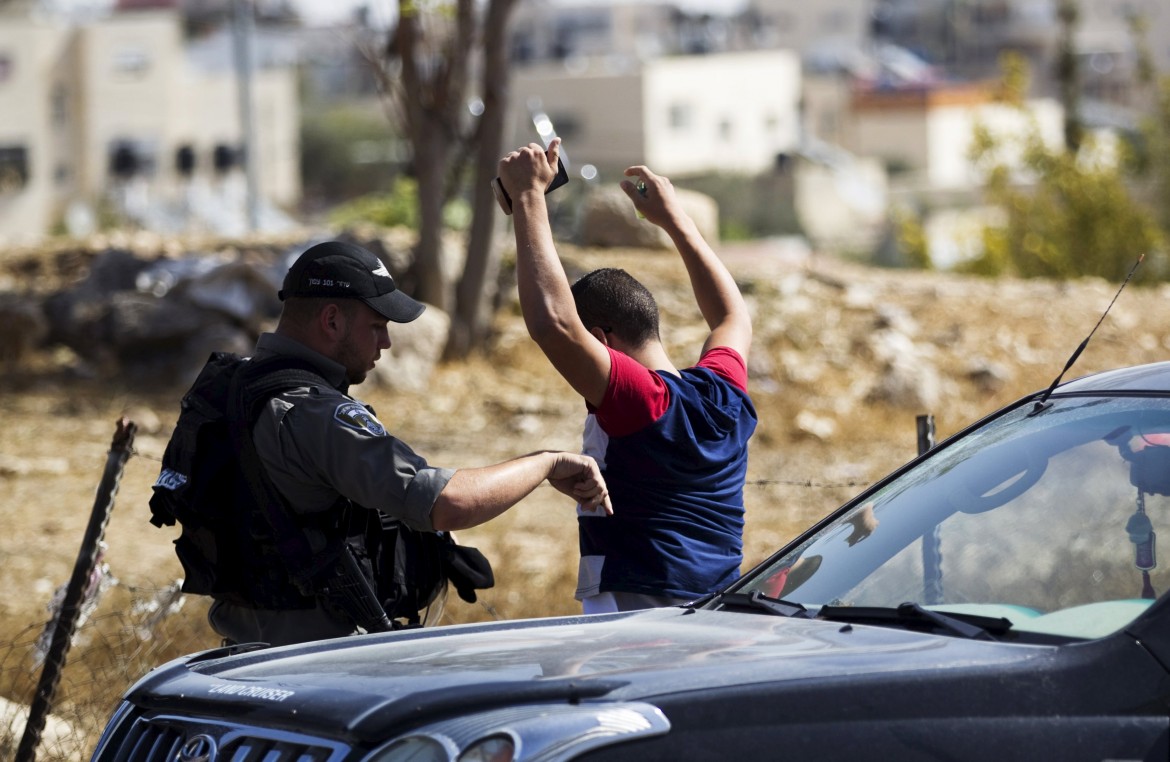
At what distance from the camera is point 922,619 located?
3.13 meters

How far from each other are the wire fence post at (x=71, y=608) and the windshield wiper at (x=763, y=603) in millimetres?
2213

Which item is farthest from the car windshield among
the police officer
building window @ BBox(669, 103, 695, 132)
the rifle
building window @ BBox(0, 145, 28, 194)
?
building window @ BBox(669, 103, 695, 132)

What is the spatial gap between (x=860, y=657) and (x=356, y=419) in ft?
4.39

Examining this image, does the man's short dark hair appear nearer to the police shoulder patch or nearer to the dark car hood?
the police shoulder patch

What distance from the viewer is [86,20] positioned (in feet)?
181

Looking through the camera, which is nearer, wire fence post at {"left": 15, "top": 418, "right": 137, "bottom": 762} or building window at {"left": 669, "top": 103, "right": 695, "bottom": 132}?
wire fence post at {"left": 15, "top": 418, "right": 137, "bottom": 762}

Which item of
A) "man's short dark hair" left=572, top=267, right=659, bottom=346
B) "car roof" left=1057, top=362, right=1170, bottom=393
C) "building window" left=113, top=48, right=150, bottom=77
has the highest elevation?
"building window" left=113, top=48, right=150, bottom=77

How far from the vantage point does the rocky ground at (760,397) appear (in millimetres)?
9695

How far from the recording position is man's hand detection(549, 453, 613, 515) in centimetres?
373

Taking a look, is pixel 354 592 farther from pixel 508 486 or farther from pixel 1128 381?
pixel 1128 381

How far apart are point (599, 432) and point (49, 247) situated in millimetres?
13626

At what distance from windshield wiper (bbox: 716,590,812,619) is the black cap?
992 millimetres

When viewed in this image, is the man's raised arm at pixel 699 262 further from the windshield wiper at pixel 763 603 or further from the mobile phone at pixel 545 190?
the windshield wiper at pixel 763 603

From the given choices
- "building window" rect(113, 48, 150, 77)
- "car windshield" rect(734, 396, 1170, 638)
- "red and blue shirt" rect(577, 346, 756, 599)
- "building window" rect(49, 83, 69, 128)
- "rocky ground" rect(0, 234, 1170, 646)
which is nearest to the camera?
"car windshield" rect(734, 396, 1170, 638)
